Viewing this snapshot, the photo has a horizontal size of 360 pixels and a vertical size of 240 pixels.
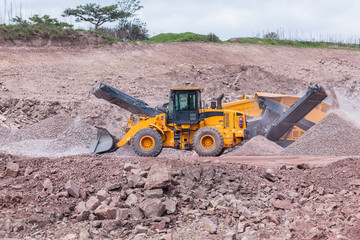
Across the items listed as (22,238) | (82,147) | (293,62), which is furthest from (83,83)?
(22,238)

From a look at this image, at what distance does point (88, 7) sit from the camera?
33.2 m

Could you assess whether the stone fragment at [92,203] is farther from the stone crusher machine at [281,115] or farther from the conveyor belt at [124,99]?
the stone crusher machine at [281,115]

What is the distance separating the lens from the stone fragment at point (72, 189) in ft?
27.1

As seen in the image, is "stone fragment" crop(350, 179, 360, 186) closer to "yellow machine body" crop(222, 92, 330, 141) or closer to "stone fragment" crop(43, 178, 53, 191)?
"stone fragment" crop(43, 178, 53, 191)

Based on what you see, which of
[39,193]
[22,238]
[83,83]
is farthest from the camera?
[83,83]

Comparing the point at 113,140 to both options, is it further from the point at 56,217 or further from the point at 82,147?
the point at 56,217

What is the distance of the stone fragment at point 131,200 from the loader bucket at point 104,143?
669cm

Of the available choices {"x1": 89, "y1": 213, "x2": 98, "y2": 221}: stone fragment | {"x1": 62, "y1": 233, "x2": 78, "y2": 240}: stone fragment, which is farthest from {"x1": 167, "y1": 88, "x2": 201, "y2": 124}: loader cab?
{"x1": 62, "y1": 233, "x2": 78, "y2": 240}: stone fragment

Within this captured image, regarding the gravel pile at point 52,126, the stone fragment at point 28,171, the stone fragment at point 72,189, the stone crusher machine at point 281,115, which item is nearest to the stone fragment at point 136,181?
the stone fragment at point 72,189

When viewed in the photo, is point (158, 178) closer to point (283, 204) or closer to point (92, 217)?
point (92, 217)

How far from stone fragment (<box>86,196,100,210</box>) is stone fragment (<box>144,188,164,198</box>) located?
793 mm

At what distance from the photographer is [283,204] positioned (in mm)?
8219

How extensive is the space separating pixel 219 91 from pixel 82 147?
10.5 meters

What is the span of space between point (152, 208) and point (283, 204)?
7.38 feet
